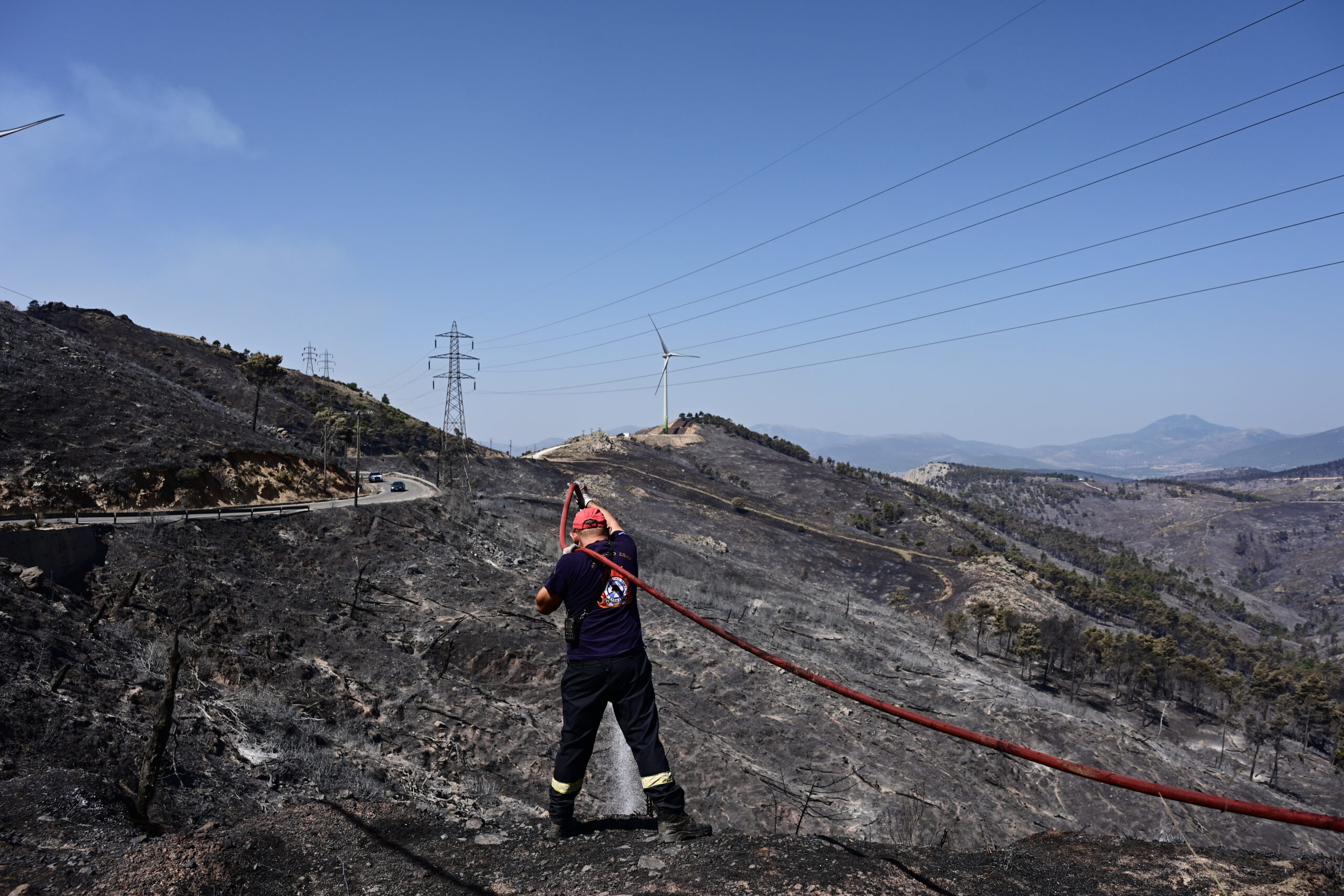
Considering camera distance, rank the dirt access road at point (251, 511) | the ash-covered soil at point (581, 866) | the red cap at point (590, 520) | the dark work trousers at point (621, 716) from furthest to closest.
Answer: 1. the dirt access road at point (251, 511)
2. the red cap at point (590, 520)
3. the dark work trousers at point (621, 716)
4. the ash-covered soil at point (581, 866)

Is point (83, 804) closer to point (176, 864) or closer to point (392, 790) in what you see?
point (176, 864)

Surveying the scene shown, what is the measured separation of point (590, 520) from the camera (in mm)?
7293

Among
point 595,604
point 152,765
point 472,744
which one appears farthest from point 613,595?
point 472,744

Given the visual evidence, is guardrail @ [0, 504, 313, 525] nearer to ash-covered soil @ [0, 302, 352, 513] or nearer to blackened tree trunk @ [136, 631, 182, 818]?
ash-covered soil @ [0, 302, 352, 513]

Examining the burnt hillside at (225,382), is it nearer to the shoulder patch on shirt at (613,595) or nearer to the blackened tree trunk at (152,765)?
the blackened tree trunk at (152,765)

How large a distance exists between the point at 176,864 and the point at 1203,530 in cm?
25239

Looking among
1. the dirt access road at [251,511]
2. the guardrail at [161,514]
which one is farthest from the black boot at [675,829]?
the dirt access road at [251,511]

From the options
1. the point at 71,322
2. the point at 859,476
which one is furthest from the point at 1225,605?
the point at 71,322

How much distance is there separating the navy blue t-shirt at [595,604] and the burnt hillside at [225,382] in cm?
7074

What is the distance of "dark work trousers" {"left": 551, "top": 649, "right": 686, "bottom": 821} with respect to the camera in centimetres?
675

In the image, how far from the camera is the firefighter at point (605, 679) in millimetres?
6766

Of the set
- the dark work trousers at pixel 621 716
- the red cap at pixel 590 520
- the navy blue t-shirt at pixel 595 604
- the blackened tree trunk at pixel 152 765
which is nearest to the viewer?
the dark work trousers at pixel 621 716

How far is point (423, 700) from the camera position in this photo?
18.2m

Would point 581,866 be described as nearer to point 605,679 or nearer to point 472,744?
point 605,679
